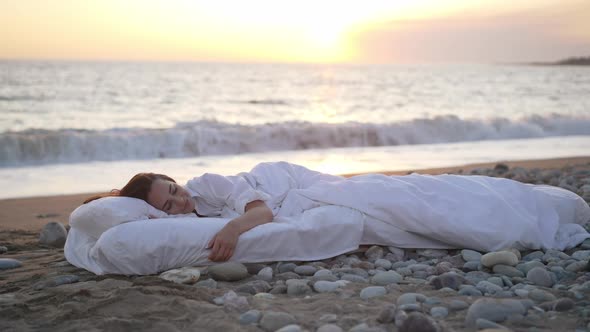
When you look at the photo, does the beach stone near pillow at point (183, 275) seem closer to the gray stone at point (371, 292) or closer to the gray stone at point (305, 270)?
the gray stone at point (305, 270)

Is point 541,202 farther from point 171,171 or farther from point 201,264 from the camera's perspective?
point 171,171

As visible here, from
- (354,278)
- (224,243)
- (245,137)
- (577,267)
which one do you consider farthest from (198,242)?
(245,137)

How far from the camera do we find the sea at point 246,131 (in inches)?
384

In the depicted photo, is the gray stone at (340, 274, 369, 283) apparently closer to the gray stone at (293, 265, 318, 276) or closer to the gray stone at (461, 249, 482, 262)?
the gray stone at (293, 265, 318, 276)

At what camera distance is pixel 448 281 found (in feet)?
10.8

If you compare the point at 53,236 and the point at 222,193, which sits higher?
the point at 222,193

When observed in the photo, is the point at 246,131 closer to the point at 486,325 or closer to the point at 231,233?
the point at 231,233

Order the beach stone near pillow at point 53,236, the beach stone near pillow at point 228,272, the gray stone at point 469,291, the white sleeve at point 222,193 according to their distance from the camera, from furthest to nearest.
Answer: the beach stone near pillow at point 53,236
the white sleeve at point 222,193
the beach stone near pillow at point 228,272
the gray stone at point 469,291

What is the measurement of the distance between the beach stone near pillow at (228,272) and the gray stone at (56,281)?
0.83 metres

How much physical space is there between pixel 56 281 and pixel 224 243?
1.01 m

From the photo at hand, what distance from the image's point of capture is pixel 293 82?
116 feet

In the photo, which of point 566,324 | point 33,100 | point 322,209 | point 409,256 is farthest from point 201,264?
point 33,100

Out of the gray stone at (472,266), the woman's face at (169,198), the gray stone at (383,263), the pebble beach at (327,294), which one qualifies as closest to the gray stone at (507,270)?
the pebble beach at (327,294)

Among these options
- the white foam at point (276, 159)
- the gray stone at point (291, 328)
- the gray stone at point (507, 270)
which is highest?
the gray stone at point (291, 328)
